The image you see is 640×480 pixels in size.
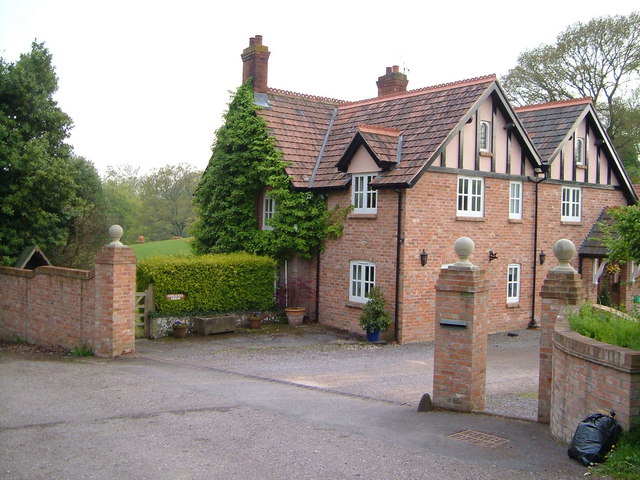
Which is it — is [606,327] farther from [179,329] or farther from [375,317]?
[179,329]

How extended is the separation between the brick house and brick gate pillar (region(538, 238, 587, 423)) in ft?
30.6

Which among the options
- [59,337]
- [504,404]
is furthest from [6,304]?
[504,404]

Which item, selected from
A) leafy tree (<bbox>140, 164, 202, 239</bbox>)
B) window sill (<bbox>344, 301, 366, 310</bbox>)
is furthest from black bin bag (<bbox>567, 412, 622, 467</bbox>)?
leafy tree (<bbox>140, 164, 202, 239</bbox>)

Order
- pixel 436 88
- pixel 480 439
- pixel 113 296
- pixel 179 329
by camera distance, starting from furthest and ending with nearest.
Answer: pixel 436 88
pixel 179 329
pixel 113 296
pixel 480 439

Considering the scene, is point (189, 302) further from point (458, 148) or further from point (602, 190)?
point (602, 190)

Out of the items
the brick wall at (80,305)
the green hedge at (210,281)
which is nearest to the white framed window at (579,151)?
the green hedge at (210,281)

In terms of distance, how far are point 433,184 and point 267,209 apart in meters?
6.70

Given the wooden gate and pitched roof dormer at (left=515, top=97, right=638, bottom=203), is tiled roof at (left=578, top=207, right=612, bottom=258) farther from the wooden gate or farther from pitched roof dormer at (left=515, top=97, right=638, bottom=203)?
the wooden gate

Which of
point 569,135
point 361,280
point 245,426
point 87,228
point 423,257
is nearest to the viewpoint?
point 245,426

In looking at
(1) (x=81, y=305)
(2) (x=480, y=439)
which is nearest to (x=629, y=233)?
(2) (x=480, y=439)

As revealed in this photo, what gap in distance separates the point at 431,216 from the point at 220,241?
8198 mm

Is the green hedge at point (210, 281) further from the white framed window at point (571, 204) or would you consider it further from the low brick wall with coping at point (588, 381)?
the low brick wall with coping at point (588, 381)

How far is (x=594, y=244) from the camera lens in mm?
24609

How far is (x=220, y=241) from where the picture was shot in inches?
942
